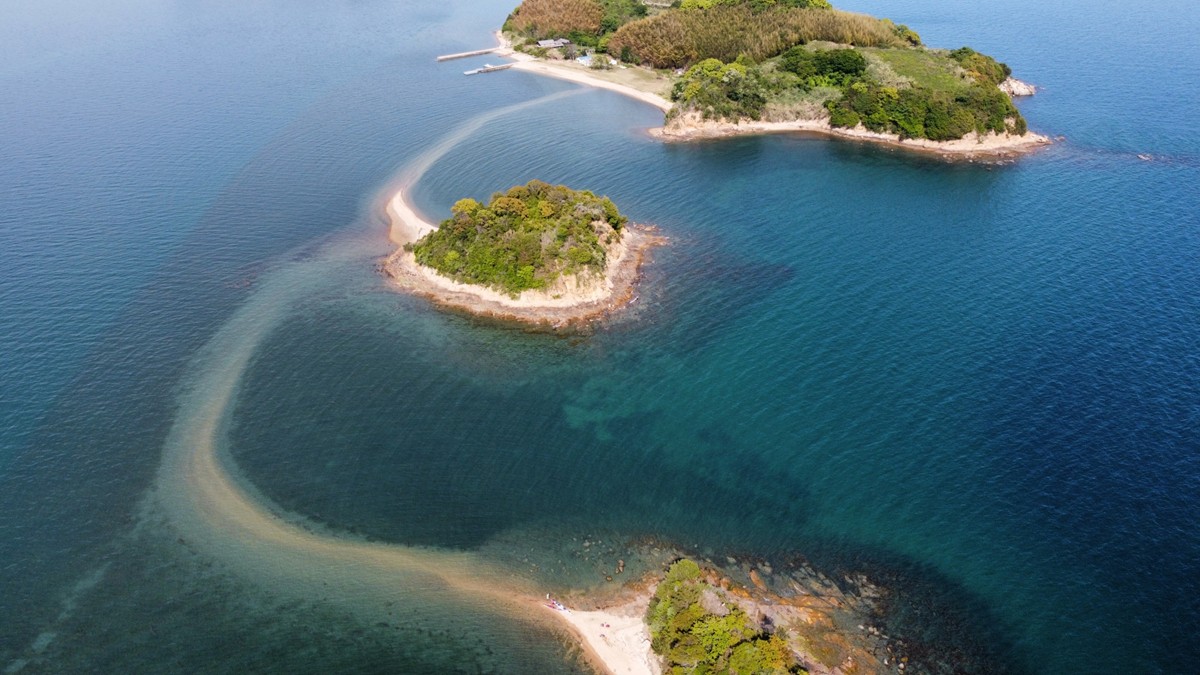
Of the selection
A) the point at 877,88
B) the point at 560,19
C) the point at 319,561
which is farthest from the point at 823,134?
the point at 319,561

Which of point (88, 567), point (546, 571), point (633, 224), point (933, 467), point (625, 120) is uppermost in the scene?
point (625, 120)

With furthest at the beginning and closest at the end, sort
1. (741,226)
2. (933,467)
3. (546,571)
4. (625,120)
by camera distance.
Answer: (625,120), (741,226), (933,467), (546,571)

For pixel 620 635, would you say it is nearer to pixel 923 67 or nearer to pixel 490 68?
pixel 923 67

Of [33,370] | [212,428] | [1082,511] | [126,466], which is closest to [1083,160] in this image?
[1082,511]

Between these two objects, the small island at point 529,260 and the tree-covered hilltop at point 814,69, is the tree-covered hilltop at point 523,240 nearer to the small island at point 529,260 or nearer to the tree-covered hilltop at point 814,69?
the small island at point 529,260

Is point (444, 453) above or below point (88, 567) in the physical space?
above

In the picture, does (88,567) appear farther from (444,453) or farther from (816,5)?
(816,5)

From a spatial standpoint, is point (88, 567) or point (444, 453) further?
point (444, 453)

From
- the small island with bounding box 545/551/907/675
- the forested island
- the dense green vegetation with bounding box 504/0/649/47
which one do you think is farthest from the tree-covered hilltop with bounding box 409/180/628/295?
the dense green vegetation with bounding box 504/0/649/47
